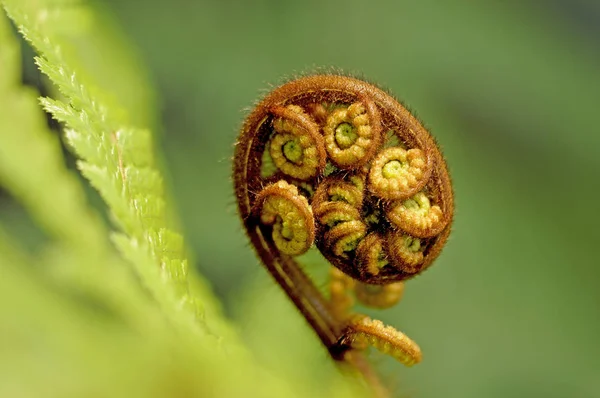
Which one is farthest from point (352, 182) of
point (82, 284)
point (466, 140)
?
point (466, 140)

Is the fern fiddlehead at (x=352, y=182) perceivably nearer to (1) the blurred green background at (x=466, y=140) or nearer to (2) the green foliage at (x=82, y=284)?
(2) the green foliage at (x=82, y=284)

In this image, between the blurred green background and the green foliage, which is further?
the blurred green background

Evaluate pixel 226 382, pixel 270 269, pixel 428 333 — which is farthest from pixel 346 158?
pixel 428 333

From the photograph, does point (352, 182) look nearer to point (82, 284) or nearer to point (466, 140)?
point (82, 284)

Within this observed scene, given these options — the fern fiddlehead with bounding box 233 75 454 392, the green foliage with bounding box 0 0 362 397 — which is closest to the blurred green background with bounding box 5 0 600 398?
the green foliage with bounding box 0 0 362 397

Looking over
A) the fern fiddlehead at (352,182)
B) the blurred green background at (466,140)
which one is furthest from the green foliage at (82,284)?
the blurred green background at (466,140)

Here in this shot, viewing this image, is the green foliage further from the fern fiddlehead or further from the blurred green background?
the blurred green background
